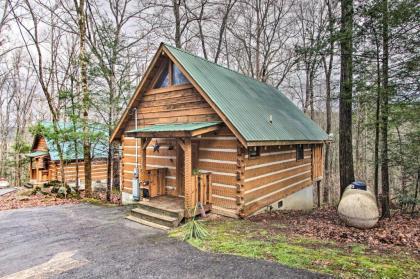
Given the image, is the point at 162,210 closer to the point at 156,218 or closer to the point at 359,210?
the point at 156,218

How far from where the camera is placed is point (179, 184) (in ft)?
33.2

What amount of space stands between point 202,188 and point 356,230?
4.79 meters

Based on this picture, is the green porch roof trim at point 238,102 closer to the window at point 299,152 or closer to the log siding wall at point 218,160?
the log siding wall at point 218,160

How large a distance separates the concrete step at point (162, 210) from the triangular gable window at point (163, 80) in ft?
15.8

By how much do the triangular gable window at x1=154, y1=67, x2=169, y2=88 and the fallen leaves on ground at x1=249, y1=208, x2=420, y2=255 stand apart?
6.26 meters

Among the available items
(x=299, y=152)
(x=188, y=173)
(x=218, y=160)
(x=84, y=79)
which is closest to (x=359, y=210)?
(x=218, y=160)

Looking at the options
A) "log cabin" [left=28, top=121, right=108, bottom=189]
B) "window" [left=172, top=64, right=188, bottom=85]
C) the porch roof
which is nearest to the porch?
the porch roof

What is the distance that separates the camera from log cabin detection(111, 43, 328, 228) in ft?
26.9

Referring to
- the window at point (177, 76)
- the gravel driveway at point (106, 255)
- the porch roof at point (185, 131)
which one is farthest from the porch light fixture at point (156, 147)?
the gravel driveway at point (106, 255)

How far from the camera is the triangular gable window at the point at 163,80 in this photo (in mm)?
10379

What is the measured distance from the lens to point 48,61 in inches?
821

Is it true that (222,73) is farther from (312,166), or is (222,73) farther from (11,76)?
(11,76)

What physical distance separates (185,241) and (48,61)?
21.3m

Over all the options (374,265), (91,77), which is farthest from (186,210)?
(91,77)
